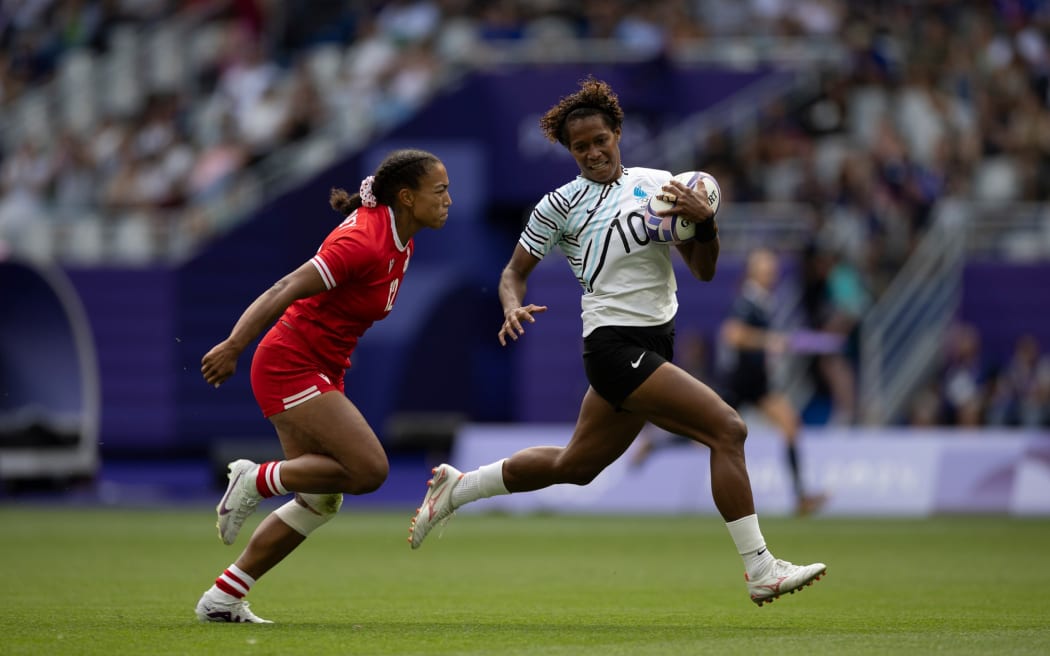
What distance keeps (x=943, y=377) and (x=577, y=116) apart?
41.8ft

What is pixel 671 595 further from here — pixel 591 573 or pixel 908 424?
pixel 908 424

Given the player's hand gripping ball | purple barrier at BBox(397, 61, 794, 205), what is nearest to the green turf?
the player's hand gripping ball

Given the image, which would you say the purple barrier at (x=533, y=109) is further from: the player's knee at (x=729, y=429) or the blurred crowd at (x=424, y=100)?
A: the player's knee at (x=729, y=429)

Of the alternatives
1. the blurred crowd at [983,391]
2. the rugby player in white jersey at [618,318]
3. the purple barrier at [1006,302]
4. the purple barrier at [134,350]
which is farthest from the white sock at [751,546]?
the purple barrier at [134,350]

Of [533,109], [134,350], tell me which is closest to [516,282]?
[533,109]

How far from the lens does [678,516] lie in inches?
699

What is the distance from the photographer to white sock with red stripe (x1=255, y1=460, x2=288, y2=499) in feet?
26.6

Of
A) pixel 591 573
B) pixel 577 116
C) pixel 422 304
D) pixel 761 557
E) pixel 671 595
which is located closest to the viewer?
pixel 761 557

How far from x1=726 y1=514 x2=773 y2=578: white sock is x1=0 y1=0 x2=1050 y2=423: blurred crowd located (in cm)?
Result: 1201

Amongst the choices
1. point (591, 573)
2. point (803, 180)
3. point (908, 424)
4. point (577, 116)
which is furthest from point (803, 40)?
point (577, 116)

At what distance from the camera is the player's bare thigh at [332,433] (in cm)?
808

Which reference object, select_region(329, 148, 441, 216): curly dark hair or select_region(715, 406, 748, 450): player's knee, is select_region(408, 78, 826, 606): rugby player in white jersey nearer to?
select_region(715, 406, 748, 450): player's knee

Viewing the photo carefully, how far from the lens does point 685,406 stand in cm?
810

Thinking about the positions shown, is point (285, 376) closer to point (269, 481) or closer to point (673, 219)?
point (269, 481)
